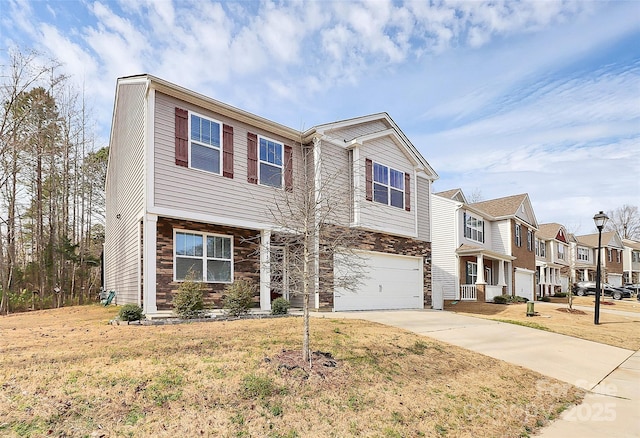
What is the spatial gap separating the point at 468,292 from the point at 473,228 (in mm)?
4585

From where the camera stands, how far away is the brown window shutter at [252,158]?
12.3 m

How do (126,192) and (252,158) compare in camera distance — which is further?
(126,192)

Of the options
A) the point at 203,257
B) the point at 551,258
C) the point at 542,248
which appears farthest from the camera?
the point at 551,258

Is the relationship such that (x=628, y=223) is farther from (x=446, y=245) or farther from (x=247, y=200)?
(x=247, y=200)

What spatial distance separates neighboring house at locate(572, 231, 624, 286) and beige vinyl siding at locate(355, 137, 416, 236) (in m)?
38.3

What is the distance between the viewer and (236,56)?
466 inches

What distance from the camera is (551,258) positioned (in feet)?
125

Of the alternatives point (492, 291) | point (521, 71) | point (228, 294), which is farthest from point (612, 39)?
point (492, 291)

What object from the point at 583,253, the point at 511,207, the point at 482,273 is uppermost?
the point at 511,207

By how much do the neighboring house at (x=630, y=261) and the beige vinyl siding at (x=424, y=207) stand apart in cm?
5461

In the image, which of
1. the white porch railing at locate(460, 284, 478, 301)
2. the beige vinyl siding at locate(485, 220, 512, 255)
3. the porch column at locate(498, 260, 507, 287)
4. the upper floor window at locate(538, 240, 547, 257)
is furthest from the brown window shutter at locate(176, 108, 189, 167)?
the upper floor window at locate(538, 240, 547, 257)

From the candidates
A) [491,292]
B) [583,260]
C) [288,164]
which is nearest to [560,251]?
[583,260]

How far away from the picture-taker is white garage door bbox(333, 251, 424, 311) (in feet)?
47.4

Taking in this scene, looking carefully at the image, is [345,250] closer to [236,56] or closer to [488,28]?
[236,56]
